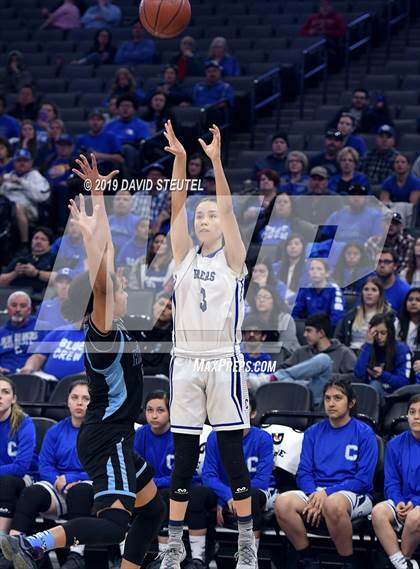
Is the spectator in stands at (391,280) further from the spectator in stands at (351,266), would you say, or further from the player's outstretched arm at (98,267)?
the player's outstretched arm at (98,267)

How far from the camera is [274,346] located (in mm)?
9766

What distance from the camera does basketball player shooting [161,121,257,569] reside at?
22.8ft

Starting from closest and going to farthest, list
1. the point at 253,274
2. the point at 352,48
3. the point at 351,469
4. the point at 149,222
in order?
the point at 351,469 → the point at 253,274 → the point at 149,222 → the point at 352,48

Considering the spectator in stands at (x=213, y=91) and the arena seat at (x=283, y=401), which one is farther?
the spectator in stands at (x=213, y=91)

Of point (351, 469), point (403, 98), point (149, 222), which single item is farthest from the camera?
point (403, 98)

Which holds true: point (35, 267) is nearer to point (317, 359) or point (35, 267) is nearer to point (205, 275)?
point (317, 359)

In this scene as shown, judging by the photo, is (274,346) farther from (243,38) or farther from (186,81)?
(243,38)

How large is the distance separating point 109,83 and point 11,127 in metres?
1.86

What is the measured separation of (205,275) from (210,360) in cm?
48

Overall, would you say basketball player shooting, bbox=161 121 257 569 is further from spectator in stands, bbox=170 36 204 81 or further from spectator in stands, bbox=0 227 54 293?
spectator in stands, bbox=170 36 204 81

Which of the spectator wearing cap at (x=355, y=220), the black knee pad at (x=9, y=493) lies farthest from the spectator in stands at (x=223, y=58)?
the black knee pad at (x=9, y=493)

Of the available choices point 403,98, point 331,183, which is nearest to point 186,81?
point 403,98

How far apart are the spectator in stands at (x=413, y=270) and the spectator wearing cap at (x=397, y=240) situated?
42mm

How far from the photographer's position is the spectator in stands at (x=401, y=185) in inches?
472
